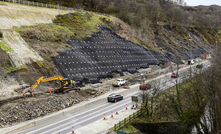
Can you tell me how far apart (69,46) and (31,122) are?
20.9 m

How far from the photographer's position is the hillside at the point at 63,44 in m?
27.5

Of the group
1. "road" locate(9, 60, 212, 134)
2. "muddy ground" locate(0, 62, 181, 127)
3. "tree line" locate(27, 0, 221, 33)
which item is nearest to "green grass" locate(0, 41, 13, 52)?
"muddy ground" locate(0, 62, 181, 127)

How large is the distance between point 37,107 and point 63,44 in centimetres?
1798

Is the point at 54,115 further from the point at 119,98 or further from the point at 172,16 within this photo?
the point at 172,16

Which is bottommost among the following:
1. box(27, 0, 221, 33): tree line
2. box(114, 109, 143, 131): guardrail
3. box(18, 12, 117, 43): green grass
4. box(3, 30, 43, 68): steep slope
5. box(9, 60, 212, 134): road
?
box(9, 60, 212, 134): road

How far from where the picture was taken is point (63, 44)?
3644cm

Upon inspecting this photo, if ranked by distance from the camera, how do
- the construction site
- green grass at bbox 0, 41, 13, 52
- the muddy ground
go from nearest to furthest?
the muddy ground, the construction site, green grass at bbox 0, 41, 13, 52

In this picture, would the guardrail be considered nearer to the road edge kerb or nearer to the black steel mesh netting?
the road edge kerb

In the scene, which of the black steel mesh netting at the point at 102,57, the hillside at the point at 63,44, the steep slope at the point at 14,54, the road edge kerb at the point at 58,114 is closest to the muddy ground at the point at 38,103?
the road edge kerb at the point at 58,114

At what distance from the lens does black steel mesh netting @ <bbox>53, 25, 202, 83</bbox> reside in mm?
32469

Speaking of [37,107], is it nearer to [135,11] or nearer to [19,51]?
[19,51]

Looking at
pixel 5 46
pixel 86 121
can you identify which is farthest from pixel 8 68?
pixel 86 121

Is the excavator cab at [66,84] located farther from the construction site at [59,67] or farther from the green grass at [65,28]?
the green grass at [65,28]

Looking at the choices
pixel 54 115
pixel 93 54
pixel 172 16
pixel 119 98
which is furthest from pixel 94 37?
pixel 172 16
